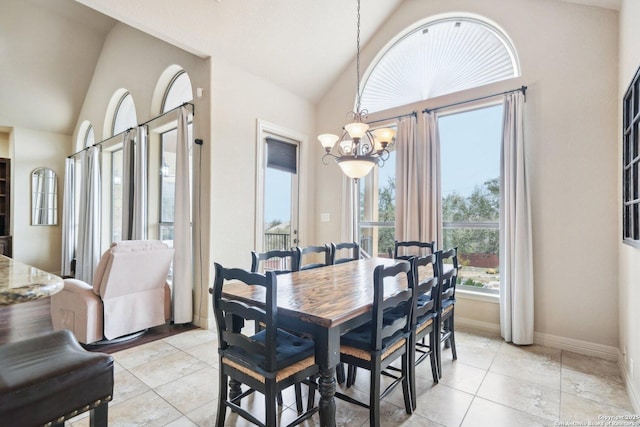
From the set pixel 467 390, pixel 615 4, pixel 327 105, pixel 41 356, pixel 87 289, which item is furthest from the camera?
pixel 327 105

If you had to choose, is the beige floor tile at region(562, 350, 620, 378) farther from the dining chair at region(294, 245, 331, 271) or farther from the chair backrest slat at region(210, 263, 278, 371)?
the chair backrest slat at region(210, 263, 278, 371)

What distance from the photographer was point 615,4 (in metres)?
2.81

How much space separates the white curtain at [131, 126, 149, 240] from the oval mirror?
12.8 ft

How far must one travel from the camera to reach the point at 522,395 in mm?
2314

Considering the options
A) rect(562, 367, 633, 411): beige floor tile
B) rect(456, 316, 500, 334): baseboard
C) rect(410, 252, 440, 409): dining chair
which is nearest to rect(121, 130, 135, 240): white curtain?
rect(410, 252, 440, 409): dining chair

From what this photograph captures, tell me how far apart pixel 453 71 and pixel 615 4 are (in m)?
1.50

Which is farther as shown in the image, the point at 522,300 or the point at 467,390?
the point at 522,300

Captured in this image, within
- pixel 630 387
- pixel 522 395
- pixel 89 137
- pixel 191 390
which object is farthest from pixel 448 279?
pixel 89 137

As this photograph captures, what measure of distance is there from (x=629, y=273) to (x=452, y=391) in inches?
64.1

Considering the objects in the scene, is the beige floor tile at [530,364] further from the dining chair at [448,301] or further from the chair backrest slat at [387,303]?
the chair backrest slat at [387,303]

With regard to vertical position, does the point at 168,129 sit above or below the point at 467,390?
above

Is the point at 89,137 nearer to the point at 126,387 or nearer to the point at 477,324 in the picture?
the point at 126,387

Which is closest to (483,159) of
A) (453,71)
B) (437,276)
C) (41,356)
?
(453,71)

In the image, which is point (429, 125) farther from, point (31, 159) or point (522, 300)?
point (31, 159)
